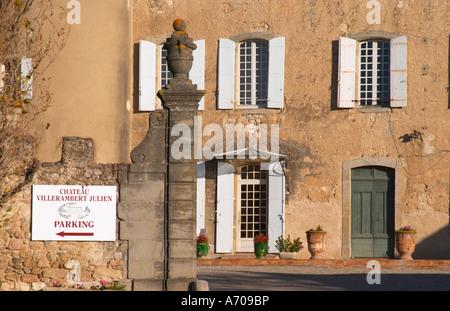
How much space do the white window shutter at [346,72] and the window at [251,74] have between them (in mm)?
1143

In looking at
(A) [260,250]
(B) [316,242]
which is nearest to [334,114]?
(B) [316,242]

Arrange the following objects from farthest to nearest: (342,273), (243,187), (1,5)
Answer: (243,187), (342,273), (1,5)

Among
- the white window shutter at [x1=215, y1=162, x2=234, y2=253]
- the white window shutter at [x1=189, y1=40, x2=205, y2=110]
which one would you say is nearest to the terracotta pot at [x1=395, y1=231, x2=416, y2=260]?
the white window shutter at [x1=215, y1=162, x2=234, y2=253]

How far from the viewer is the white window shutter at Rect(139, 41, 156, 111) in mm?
17531

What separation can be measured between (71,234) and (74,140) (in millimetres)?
1184

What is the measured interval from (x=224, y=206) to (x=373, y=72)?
3.97 metres

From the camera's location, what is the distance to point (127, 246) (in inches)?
427

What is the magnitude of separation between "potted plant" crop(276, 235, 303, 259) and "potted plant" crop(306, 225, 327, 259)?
36 centimetres

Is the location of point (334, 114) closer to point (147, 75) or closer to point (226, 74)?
point (226, 74)

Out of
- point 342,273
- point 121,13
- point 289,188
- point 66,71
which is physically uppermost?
point 121,13

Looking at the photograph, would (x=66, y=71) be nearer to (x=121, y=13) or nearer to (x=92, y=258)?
(x=121, y=13)

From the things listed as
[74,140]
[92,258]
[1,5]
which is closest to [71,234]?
[92,258]

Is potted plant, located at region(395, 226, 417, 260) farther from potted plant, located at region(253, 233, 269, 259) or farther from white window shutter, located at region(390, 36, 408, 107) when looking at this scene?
white window shutter, located at region(390, 36, 408, 107)

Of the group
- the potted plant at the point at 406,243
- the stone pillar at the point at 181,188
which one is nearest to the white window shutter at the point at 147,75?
the potted plant at the point at 406,243
